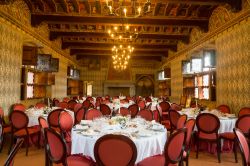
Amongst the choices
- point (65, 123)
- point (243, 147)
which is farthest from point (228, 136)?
point (65, 123)

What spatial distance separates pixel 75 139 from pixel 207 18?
777 cm

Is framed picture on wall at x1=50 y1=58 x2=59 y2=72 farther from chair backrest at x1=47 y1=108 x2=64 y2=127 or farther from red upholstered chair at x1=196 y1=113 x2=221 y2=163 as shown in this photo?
red upholstered chair at x1=196 y1=113 x2=221 y2=163

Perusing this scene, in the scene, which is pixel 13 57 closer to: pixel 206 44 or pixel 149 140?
pixel 149 140

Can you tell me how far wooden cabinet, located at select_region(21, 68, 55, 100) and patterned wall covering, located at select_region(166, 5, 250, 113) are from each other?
683 cm

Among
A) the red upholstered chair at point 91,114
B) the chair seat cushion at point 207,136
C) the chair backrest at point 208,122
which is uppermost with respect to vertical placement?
the red upholstered chair at point 91,114

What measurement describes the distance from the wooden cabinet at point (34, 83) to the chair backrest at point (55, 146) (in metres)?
5.90

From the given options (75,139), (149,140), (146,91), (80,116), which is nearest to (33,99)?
(80,116)

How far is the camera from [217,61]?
29.6ft

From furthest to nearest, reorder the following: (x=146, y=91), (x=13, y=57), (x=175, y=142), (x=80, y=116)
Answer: (x=146, y=91)
(x=13, y=57)
(x=80, y=116)
(x=175, y=142)

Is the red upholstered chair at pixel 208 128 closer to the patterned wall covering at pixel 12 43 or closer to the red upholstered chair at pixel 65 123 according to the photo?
the red upholstered chair at pixel 65 123

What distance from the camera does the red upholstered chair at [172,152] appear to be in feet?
10.5

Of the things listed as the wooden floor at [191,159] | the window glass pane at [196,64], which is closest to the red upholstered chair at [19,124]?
the wooden floor at [191,159]

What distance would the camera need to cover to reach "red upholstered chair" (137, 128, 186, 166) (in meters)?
3.19

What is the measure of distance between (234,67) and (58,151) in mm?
6236
